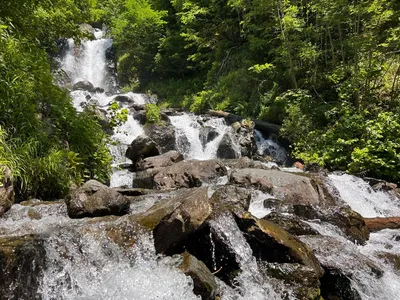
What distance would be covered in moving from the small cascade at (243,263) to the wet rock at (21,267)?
219 centimetres

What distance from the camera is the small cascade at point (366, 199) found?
8266 mm

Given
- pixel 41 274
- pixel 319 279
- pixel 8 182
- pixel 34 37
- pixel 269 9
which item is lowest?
pixel 319 279

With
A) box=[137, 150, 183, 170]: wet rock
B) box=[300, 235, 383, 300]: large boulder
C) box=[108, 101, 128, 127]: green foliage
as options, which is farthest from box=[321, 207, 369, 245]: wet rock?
box=[137, 150, 183, 170]: wet rock

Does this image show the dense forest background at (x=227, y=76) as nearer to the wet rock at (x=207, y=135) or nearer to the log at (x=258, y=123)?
the log at (x=258, y=123)

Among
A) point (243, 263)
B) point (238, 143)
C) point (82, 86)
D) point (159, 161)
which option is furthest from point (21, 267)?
point (82, 86)

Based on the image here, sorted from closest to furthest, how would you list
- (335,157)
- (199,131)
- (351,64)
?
(335,157)
(351,64)
(199,131)

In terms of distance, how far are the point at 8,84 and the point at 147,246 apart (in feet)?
13.5

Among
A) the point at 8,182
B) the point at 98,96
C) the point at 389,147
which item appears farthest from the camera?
the point at 98,96

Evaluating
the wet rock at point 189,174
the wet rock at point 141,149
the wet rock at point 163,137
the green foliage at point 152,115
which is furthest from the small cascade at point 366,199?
the green foliage at point 152,115

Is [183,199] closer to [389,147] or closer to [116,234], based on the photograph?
[116,234]

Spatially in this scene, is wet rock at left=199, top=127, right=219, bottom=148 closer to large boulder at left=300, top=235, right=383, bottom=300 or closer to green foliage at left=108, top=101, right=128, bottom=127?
green foliage at left=108, top=101, right=128, bottom=127

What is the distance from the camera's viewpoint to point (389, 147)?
9992 millimetres

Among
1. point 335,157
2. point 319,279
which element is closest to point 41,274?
point 319,279

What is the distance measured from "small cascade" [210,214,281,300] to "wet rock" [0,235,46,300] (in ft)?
7.19
